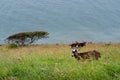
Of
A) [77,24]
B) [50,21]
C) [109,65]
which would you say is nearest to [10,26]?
[50,21]

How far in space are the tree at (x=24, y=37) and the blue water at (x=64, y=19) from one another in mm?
2426

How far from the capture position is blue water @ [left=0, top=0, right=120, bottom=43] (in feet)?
130

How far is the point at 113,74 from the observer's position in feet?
20.4

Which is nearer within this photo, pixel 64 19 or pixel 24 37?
pixel 24 37

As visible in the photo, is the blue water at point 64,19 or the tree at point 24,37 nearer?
the tree at point 24,37

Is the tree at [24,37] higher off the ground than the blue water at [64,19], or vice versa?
the tree at [24,37]

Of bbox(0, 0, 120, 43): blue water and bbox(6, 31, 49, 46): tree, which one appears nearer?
bbox(6, 31, 49, 46): tree

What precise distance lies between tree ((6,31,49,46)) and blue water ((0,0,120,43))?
2.43 metres

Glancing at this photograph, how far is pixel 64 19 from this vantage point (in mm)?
45781

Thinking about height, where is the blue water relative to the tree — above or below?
below

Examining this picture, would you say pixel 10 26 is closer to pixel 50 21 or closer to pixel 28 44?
pixel 50 21

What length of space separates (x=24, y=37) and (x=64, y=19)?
12444 millimetres

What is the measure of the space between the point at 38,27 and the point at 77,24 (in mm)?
4002

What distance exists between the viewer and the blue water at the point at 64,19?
39.6 m
